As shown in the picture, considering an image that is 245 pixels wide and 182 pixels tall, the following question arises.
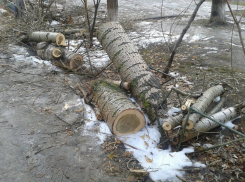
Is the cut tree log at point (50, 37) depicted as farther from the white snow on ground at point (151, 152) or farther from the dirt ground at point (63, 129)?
the white snow on ground at point (151, 152)

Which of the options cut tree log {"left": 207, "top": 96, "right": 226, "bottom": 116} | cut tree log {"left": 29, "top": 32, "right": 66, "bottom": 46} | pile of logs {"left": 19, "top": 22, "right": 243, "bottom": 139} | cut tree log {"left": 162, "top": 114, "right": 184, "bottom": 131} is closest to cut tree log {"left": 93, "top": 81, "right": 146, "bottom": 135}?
pile of logs {"left": 19, "top": 22, "right": 243, "bottom": 139}

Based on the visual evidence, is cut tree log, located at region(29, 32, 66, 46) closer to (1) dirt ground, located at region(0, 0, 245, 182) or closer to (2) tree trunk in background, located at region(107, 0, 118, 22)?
(1) dirt ground, located at region(0, 0, 245, 182)

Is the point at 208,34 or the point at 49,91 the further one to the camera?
the point at 208,34

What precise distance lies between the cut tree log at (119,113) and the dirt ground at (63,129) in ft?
0.86

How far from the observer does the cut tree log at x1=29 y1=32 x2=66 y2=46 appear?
6209 mm

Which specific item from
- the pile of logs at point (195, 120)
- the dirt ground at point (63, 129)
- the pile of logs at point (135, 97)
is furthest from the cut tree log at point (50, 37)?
the pile of logs at point (195, 120)

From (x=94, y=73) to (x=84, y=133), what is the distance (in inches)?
87.0

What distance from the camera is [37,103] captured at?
4387 mm

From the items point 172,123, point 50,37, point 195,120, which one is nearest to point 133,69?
point 172,123

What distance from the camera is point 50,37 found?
6359mm

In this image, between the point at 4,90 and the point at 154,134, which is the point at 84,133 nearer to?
the point at 154,134

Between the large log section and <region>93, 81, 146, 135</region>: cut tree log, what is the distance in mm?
308

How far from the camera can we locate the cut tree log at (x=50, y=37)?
6.21 metres

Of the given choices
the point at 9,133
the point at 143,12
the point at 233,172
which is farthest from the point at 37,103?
the point at 143,12
